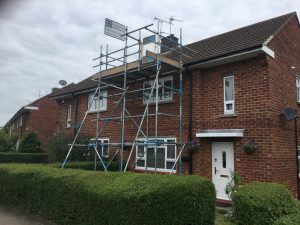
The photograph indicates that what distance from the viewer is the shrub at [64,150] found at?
1580 cm

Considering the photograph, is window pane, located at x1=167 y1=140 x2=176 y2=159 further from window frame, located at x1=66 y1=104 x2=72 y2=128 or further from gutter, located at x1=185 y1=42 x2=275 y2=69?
window frame, located at x1=66 y1=104 x2=72 y2=128

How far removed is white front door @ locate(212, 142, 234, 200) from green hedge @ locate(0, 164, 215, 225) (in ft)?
12.7

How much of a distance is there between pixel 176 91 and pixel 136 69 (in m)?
1.88

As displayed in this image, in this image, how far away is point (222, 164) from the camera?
10.9 meters

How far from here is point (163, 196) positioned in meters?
6.02

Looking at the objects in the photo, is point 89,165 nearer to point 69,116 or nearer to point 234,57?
point 69,116

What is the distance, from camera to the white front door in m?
10.7

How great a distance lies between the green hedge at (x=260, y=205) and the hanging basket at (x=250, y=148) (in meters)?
2.09

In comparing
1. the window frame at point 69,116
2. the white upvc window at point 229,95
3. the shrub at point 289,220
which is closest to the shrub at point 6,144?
the window frame at point 69,116

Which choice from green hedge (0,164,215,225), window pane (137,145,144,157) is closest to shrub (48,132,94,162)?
window pane (137,145,144,157)

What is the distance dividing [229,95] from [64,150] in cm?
940

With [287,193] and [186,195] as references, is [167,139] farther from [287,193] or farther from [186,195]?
[186,195]

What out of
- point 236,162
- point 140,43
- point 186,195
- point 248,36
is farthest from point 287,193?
point 140,43

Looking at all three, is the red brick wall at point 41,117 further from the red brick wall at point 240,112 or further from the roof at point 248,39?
the red brick wall at point 240,112
